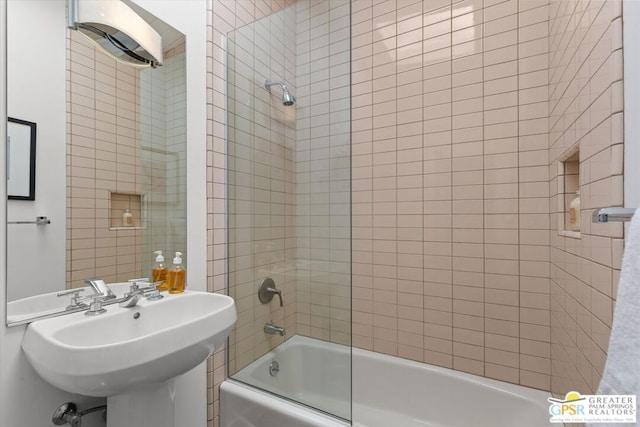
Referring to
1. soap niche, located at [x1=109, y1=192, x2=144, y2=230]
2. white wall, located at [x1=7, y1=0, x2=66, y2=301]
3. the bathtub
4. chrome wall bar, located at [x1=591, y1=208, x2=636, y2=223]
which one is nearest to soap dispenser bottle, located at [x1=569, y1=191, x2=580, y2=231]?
chrome wall bar, located at [x1=591, y1=208, x2=636, y2=223]

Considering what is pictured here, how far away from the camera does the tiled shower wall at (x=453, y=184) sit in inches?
61.1

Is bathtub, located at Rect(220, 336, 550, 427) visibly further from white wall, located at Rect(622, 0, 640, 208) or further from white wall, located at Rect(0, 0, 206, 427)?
white wall, located at Rect(622, 0, 640, 208)

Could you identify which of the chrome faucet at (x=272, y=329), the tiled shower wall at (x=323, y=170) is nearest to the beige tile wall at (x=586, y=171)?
the tiled shower wall at (x=323, y=170)

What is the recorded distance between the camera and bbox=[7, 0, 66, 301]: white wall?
0.87 m

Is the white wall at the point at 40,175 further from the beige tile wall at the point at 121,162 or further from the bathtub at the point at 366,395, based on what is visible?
the bathtub at the point at 366,395

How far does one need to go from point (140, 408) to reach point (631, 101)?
1.58 metres

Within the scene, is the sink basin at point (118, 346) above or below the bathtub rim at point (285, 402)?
above

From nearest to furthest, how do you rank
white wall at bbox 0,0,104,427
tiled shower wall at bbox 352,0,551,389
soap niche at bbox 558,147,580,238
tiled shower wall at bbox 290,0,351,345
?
1. white wall at bbox 0,0,104,427
2. soap niche at bbox 558,147,580,238
3. tiled shower wall at bbox 290,0,351,345
4. tiled shower wall at bbox 352,0,551,389

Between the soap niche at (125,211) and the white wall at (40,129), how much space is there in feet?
0.53

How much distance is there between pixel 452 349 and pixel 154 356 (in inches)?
61.7

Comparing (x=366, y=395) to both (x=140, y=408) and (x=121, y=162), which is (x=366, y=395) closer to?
(x=140, y=408)

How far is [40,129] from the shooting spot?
3.04 ft

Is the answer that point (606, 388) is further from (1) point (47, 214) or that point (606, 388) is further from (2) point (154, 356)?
(1) point (47, 214)

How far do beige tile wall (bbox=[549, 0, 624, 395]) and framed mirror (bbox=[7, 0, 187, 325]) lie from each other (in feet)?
4.91
